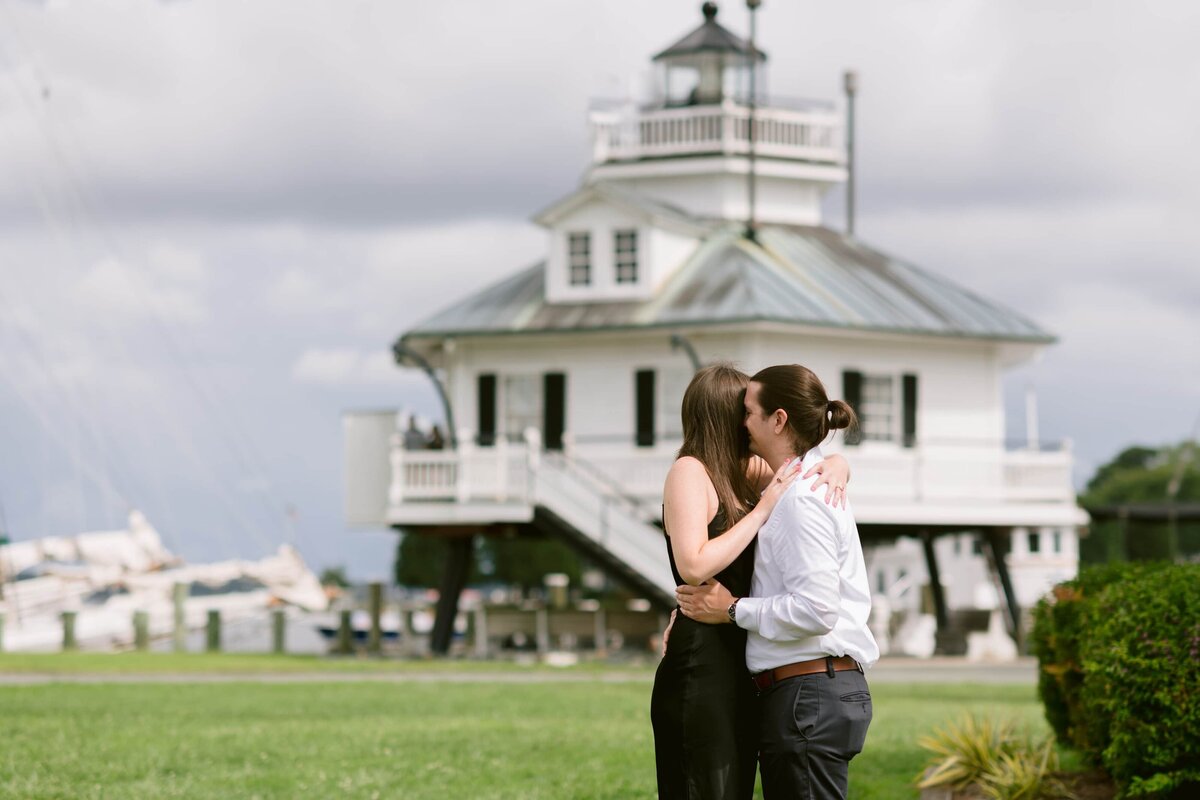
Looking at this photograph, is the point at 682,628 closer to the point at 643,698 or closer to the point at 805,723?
the point at 805,723

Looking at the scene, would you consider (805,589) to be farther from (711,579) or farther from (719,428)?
(719,428)

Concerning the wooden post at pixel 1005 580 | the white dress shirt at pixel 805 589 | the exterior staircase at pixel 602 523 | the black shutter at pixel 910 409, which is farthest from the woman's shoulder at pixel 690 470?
the wooden post at pixel 1005 580

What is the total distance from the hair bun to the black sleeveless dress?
520mm

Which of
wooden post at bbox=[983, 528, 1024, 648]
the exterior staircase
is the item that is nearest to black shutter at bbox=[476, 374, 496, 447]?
the exterior staircase

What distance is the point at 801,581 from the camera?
20.4 feet

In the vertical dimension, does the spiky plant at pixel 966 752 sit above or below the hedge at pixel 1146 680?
below

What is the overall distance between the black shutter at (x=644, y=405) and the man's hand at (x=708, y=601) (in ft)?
89.4

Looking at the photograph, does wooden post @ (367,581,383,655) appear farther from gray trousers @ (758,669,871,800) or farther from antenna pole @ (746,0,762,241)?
gray trousers @ (758,669,871,800)

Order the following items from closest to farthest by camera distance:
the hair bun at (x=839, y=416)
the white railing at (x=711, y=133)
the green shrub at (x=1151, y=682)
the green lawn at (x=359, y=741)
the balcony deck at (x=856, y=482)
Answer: the hair bun at (x=839, y=416)
the green shrub at (x=1151, y=682)
the green lawn at (x=359, y=741)
the balcony deck at (x=856, y=482)
the white railing at (x=711, y=133)

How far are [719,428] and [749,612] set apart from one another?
0.71m

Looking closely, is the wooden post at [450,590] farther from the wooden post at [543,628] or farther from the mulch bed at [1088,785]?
the mulch bed at [1088,785]

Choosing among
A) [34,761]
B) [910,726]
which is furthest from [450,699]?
[34,761]

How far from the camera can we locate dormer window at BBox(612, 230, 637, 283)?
34469 mm

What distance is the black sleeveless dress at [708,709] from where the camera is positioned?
641cm
